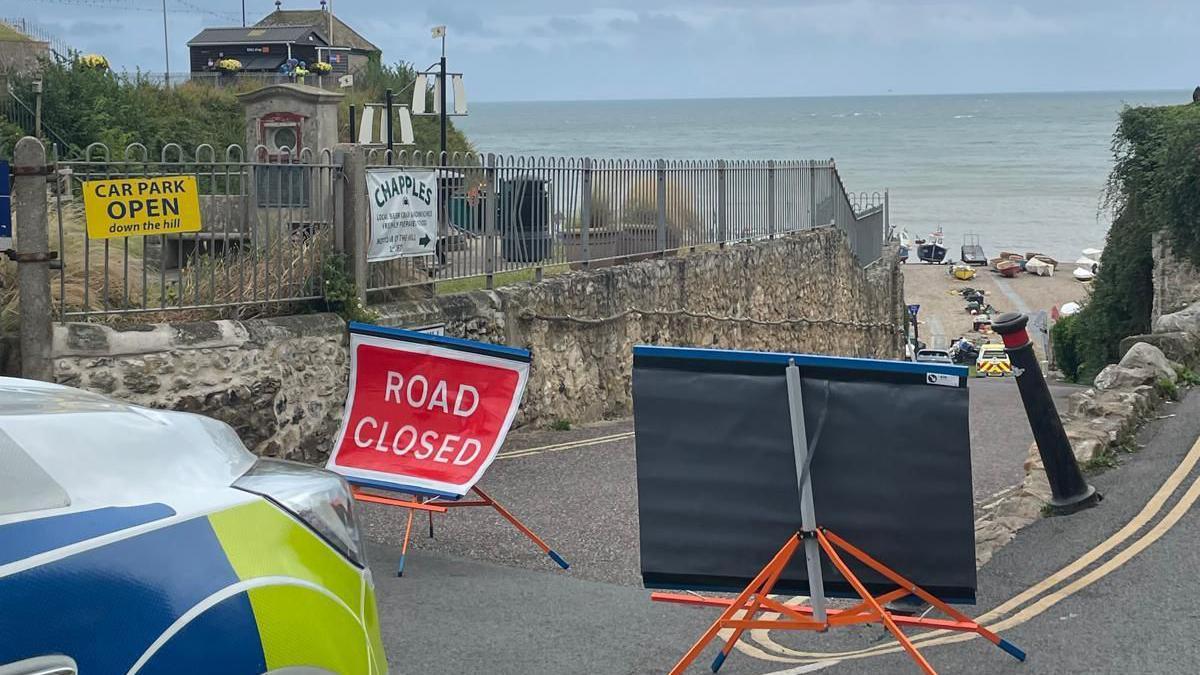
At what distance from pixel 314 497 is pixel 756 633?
144 inches

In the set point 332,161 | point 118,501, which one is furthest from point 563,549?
point 118,501

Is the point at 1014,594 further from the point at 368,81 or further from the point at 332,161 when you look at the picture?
the point at 368,81

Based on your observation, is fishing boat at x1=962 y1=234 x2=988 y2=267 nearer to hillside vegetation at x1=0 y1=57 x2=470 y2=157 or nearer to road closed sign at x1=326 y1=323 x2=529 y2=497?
hillside vegetation at x1=0 y1=57 x2=470 y2=157

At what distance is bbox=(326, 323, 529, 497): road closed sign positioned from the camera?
842 centimetres

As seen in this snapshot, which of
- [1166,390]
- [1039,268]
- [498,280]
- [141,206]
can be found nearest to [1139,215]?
[1166,390]

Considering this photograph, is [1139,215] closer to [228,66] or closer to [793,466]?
[228,66]

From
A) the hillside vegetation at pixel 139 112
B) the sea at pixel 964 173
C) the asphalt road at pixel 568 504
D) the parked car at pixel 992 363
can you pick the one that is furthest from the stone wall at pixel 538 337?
the sea at pixel 964 173

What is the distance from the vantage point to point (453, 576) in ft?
25.6

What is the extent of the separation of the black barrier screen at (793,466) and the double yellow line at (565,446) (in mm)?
6052

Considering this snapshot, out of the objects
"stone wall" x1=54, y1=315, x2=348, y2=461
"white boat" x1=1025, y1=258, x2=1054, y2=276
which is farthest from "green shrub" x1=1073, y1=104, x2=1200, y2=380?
"white boat" x1=1025, y1=258, x2=1054, y2=276

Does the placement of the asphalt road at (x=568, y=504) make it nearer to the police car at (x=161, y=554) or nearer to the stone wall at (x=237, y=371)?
the stone wall at (x=237, y=371)

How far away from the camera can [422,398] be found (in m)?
8.64

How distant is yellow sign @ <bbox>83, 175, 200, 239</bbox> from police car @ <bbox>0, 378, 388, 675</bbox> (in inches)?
244

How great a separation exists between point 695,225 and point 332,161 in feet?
25.8
